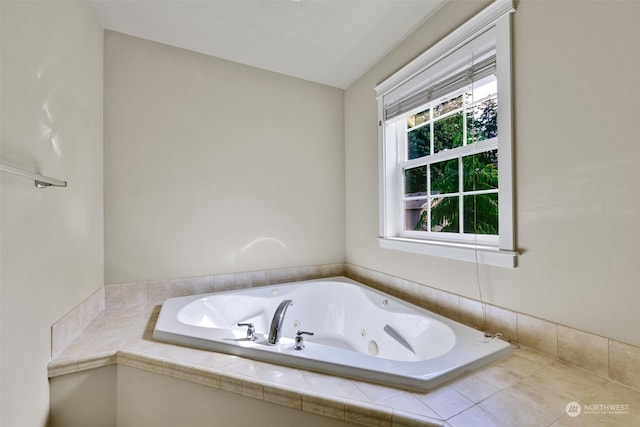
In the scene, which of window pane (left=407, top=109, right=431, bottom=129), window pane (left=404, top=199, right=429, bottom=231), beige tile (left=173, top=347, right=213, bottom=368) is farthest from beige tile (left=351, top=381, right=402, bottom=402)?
window pane (left=407, top=109, right=431, bottom=129)

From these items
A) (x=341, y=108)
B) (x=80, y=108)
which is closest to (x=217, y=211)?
(x=80, y=108)

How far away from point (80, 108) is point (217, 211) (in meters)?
1.01

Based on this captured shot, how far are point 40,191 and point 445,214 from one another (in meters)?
2.07

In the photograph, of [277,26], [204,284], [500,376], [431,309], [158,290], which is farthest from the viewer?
[204,284]

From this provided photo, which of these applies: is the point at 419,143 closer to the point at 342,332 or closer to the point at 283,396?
the point at 342,332

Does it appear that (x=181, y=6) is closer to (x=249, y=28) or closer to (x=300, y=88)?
(x=249, y=28)

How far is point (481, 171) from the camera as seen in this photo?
1543 mm

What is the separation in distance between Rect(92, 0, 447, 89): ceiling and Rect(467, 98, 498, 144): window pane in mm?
668

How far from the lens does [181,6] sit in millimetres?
1675

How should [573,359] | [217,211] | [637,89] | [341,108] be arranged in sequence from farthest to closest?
[341,108]
[217,211]
[573,359]
[637,89]

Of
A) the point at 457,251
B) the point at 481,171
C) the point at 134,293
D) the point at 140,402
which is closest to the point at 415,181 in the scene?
the point at 481,171

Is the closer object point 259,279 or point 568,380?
point 568,380

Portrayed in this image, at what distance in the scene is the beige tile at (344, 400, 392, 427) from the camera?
0.86m

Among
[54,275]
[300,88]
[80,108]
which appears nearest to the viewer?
[54,275]
